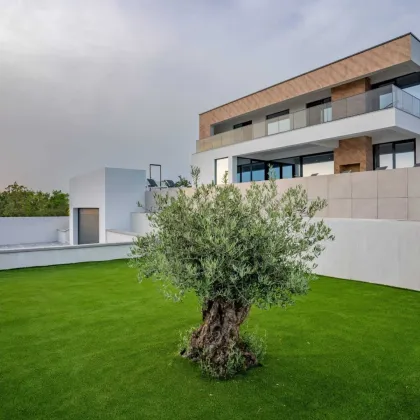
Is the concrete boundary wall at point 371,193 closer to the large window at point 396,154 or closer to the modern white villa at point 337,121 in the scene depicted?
the modern white villa at point 337,121

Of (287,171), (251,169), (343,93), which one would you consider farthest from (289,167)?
(343,93)

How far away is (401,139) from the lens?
16000 millimetres

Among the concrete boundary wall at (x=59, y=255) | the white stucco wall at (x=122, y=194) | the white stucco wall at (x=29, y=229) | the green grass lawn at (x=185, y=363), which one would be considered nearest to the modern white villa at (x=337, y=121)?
the white stucco wall at (x=122, y=194)

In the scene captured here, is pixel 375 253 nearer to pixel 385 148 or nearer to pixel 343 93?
pixel 385 148

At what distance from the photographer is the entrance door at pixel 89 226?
71.1 ft

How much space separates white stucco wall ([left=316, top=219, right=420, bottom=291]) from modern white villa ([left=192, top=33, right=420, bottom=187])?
6.37 m

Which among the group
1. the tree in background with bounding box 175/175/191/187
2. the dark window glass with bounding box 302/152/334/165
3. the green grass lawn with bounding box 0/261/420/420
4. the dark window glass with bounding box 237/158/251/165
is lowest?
the green grass lawn with bounding box 0/261/420/420

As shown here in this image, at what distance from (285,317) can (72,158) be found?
25184 mm

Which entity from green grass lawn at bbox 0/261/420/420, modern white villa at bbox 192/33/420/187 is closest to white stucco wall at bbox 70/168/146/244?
modern white villa at bbox 192/33/420/187

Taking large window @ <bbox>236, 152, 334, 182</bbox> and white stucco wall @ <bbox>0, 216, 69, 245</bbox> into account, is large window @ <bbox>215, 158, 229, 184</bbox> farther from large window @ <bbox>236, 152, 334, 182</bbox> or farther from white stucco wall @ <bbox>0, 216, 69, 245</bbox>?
white stucco wall @ <bbox>0, 216, 69, 245</bbox>

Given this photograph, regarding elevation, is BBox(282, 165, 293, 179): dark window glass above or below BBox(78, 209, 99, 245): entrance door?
above

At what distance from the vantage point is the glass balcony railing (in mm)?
14055

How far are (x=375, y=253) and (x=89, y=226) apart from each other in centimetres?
1817

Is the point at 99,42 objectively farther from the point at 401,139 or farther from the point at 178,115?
the point at 401,139
